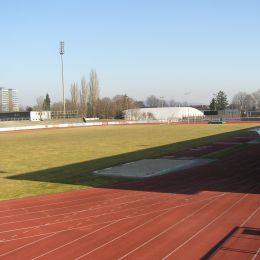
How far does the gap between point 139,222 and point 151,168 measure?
431 inches

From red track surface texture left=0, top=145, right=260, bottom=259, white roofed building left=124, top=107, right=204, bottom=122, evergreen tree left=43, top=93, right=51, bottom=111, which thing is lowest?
red track surface texture left=0, top=145, right=260, bottom=259

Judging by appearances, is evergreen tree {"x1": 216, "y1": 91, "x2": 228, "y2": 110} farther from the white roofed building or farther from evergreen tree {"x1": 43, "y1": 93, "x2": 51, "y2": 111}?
evergreen tree {"x1": 43, "y1": 93, "x2": 51, "y2": 111}

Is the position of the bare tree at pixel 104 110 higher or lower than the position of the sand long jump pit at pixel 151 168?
higher

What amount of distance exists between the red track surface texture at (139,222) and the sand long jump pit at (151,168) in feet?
8.41

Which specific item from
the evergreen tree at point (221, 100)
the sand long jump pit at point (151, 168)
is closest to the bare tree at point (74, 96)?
the evergreen tree at point (221, 100)

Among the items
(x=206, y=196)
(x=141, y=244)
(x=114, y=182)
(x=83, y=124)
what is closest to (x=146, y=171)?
(x=114, y=182)

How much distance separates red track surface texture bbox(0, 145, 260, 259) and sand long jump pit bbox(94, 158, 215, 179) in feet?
8.41

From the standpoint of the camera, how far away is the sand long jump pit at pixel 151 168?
69.3 feet

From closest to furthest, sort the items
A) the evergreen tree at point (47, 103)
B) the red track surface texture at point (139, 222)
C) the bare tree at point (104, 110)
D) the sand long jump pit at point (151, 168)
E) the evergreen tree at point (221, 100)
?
the red track surface texture at point (139, 222) < the sand long jump pit at point (151, 168) < the bare tree at point (104, 110) < the evergreen tree at point (47, 103) < the evergreen tree at point (221, 100)

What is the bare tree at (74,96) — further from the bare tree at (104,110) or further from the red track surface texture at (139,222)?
the red track surface texture at (139,222)

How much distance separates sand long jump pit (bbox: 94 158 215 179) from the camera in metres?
21.1

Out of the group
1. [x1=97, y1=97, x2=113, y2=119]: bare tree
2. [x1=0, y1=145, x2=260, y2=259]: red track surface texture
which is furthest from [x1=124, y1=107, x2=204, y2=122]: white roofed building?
[x1=0, y1=145, x2=260, y2=259]: red track surface texture

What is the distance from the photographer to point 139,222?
1197 centimetres

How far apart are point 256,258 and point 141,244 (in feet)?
8.56
